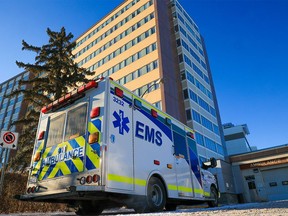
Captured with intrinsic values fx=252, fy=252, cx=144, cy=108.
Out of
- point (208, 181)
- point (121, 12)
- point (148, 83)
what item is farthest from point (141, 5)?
point (208, 181)

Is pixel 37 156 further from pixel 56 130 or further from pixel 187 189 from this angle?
pixel 187 189

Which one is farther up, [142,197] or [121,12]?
[121,12]

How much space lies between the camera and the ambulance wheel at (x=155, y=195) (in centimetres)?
605

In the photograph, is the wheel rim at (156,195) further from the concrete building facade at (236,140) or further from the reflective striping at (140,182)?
the concrete building facade at (236,140)

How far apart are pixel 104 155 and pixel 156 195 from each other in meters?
2.10

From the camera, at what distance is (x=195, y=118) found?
36469 mm

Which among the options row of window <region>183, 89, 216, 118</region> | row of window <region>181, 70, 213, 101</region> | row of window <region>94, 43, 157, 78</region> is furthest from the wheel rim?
row of window <region>181, 70, 213, 101</region>

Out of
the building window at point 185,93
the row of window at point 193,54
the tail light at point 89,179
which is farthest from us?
the row of window at point 193,54

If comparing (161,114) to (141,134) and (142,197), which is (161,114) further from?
(142,197)

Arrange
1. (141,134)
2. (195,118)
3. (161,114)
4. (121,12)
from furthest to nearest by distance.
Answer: (121,12) < (195,118) < (161,114) < (141,134)

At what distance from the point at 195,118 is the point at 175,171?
97.8ft

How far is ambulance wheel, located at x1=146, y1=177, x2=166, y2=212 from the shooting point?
6.05 m

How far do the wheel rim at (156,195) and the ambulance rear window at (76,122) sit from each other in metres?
2.33

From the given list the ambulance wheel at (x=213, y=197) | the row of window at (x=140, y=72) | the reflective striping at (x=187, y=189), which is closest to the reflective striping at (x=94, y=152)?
the reflective striping at (x=187, y=189)
